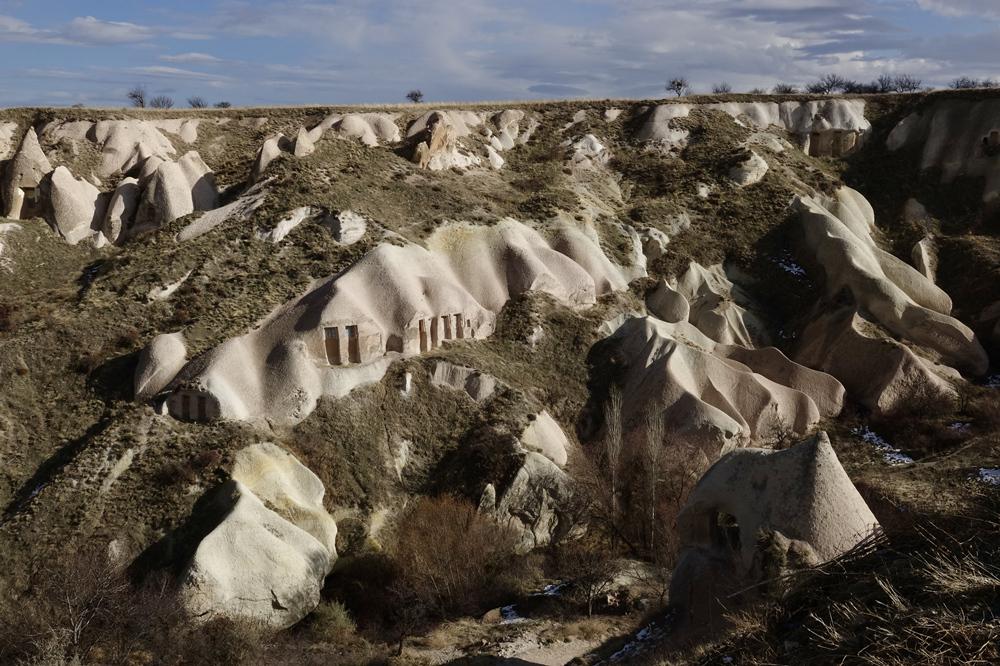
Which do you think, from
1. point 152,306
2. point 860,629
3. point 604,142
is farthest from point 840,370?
point 860,629

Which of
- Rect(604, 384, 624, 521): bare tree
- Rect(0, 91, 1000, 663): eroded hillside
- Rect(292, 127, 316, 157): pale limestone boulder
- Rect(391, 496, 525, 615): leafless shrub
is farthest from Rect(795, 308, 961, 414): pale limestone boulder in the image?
Rect(292, 127, 316, 157): pale limestone boulder

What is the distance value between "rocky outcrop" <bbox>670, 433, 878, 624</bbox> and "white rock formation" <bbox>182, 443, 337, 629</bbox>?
10.7 m

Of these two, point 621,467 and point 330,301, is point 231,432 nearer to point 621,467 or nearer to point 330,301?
point 330,301

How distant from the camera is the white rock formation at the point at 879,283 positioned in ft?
127

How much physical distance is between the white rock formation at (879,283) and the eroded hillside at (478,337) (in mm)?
153

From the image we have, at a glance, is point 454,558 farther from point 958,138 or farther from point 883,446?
point 958,138

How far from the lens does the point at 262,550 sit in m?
24.2

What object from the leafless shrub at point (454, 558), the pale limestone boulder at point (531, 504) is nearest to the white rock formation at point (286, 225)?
the leafless shrub at point (454, 558)

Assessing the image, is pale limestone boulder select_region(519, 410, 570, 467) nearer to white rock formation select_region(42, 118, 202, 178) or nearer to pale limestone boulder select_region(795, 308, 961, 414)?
pale limestone boulder select_region(795, 308, 961, 414)

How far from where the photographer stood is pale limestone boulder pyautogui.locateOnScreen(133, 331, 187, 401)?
28.5 meters

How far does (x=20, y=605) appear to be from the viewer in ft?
73.4

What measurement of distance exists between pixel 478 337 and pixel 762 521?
59.5 ft

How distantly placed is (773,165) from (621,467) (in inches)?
994

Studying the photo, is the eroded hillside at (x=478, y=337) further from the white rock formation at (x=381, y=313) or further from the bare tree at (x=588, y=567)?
→ the bare tree at (x=588, y=567)
